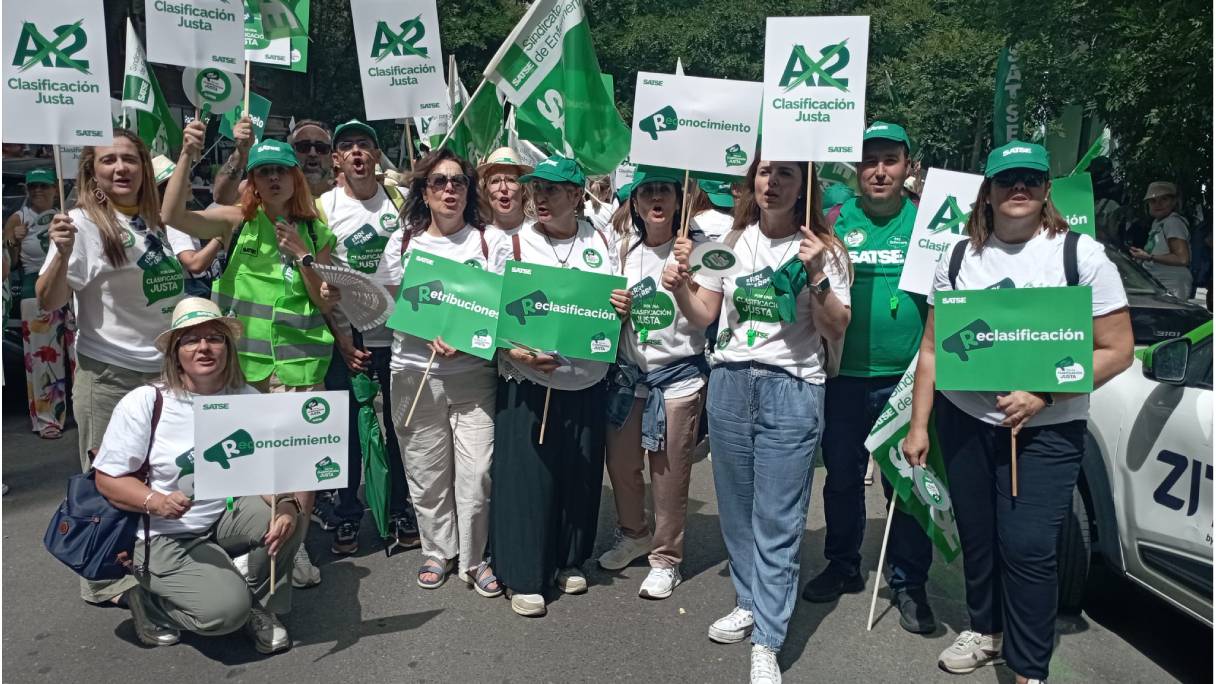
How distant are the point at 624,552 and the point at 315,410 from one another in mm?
1842

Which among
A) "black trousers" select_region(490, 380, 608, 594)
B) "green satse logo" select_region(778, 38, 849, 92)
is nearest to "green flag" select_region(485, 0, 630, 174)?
"black trousers" select_region(490, 380, 608, 594)

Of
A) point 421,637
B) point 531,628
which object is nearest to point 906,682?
point 531,628

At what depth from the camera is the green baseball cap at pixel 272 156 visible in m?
4.69

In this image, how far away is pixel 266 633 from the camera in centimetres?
407

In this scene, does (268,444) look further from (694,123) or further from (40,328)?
(40,328)

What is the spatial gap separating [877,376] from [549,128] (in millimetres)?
2459

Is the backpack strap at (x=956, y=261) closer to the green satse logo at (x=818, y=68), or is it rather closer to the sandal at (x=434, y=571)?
the green satse logo at (x=818, y=68)

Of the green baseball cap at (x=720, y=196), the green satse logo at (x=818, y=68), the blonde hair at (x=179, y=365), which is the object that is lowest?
the blonde hair at (x=179, y=365)

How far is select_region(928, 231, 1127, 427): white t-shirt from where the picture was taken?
3424 mm

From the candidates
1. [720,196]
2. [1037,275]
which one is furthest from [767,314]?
[720,196]

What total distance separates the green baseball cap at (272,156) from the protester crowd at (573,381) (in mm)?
19

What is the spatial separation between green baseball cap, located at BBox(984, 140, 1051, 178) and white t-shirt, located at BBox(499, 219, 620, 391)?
170 centimetres

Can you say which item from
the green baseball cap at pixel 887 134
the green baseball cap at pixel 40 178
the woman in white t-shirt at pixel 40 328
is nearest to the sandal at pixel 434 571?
the green baseball cap at pixel 887 134

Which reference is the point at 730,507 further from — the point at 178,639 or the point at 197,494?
the point at 178,639
